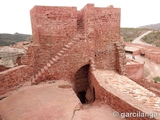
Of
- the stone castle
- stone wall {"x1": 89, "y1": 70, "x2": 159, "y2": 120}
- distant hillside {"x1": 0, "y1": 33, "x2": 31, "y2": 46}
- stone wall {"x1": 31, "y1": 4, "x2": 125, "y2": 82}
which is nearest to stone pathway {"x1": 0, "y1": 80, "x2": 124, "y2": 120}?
stone wall {"x1": 89, "y1": 70, "x2": 159, "y2": 120}

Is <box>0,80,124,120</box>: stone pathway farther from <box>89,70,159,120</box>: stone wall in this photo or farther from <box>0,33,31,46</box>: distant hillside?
<box>0,33,31,46</box>: distant hillside

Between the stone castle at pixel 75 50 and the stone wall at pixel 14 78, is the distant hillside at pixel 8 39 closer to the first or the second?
the stone castle at pixel 75 50

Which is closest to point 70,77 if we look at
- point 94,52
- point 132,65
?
point 94,52

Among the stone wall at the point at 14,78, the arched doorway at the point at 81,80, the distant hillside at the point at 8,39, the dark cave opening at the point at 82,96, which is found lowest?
the dark cave opening at the point at 82,96

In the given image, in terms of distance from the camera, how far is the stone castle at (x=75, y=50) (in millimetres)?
7277

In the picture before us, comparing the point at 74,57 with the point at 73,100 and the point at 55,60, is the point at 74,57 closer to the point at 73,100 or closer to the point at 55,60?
the point at 55,60

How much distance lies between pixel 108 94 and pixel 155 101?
156 cm

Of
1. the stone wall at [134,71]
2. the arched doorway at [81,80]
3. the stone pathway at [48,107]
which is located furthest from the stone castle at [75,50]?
the stone wall at [134,71]

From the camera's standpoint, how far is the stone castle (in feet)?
23.9

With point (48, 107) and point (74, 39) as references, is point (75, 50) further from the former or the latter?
point (48, 107)

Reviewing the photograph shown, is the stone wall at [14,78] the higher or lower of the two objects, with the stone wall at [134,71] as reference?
higher

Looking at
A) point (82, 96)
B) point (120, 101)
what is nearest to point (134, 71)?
point (82, 96)

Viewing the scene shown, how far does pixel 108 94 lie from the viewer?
17.2 feet

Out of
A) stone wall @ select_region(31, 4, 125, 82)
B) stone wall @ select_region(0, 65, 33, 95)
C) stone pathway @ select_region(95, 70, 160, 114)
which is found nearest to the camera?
stone pathway @ select_region(95, 70, 160, 114)
